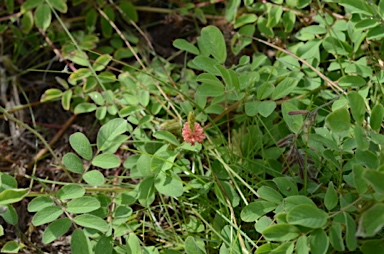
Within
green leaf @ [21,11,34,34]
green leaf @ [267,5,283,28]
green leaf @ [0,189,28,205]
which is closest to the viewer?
green leaf @ [0,189,28,205]

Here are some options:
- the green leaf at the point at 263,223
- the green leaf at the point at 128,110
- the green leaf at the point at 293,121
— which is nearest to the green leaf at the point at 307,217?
the green leaf at the point at 263,223

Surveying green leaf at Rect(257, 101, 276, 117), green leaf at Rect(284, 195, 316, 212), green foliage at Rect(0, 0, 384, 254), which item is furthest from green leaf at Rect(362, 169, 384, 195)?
green leaf at Rect(257, 101, 276, 117)

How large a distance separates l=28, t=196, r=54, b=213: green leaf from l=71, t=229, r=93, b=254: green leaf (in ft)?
0.41

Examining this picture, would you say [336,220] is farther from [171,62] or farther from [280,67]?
[171,62]

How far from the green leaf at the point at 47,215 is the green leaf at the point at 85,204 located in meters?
0.03

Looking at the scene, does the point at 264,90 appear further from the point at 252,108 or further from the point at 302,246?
the point at 302,246

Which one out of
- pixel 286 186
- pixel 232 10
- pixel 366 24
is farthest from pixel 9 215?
pixel 366 24

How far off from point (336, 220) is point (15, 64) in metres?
1.58

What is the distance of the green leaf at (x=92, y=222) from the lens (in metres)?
1.42

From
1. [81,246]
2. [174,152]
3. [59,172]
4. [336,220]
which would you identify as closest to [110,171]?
[59,172]

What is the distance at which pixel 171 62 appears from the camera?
87.1 inches

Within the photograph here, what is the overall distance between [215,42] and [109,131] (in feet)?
1.42

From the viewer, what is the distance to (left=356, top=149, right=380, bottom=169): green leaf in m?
1.22

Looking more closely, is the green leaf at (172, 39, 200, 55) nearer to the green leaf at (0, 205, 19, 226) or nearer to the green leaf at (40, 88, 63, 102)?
the green leaf at (40, 88, 63, 102)
